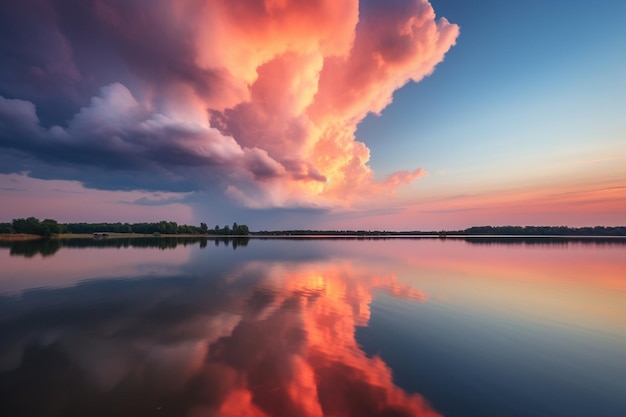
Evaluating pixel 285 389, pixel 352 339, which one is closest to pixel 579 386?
pixel 352 339

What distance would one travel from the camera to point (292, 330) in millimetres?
15109

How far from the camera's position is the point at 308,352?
1234cm

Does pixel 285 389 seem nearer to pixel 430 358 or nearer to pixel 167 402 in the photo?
pixel 167 402

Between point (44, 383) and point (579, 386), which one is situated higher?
point (44, 383)

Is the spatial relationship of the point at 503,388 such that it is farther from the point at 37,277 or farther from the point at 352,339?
the point at 37,277

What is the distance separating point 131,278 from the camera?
1199 inches

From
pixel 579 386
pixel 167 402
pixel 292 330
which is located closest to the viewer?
pixel 167 402

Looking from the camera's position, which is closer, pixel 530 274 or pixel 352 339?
pixel 352 339

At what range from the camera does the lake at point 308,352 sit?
8594mm

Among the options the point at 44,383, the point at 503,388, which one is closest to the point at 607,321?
the point at 503,388

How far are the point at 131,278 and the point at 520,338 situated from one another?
3694 centimetres

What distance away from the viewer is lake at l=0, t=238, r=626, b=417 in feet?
28.2

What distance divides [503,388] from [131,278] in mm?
35466

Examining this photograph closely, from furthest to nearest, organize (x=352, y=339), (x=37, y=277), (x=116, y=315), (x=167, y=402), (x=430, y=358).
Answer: (x=37, y=277) < (x=116, y=315) < (x=352, y=339) < (x=430, y=358) < (x=167, y=402)
